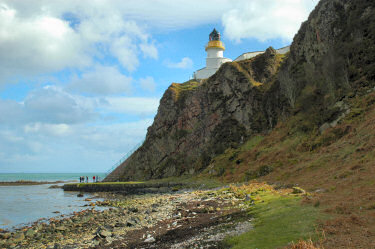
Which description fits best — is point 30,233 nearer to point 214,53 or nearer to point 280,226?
point 280,226

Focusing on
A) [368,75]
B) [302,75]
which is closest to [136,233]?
[368,75]

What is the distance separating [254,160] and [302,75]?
18043 mm

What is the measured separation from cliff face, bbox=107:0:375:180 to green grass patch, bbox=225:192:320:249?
79.8 ft

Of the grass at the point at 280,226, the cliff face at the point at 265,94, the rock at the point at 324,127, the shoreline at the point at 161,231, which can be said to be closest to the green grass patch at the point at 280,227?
the grass at the point at 280,226

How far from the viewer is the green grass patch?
385 inches

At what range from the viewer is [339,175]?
19.9 metres

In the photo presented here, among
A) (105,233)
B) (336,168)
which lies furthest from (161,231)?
(336,168)

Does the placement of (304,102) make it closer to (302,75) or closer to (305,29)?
(302,75)

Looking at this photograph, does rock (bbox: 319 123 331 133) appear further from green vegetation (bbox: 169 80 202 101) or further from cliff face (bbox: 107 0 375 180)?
green vegetation (bbox: 169 80 202 101)

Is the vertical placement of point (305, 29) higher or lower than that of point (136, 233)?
higher

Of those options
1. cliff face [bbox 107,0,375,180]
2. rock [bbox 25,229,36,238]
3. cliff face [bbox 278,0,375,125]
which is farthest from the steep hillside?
rock [bbox 25,229,36,238]

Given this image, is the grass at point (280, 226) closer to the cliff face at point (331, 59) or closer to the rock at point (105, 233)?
the rock at point (105, 233)

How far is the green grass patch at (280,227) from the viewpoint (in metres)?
9.78

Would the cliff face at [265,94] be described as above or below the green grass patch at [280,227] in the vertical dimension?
above
